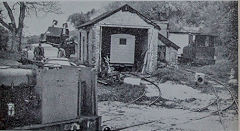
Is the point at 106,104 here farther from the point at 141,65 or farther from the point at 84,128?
the point at 141,65

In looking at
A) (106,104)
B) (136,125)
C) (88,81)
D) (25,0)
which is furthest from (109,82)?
(88,81)

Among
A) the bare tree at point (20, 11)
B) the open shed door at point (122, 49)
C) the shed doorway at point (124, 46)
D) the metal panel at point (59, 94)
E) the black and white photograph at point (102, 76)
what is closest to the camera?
the metal panel at point (59, 94)

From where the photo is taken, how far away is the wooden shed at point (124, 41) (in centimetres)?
841

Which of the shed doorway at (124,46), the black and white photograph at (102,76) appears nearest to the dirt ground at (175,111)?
Result: the black and white photograph at (102,76)

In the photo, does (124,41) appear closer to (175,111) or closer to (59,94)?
(175,111)

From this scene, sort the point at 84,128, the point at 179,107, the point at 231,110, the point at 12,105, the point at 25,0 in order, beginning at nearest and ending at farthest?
the point at 12,105 < the point at 84,128 < the point at 25,0 < the point at 231,110 < the point at 179,107

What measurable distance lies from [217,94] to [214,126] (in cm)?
176

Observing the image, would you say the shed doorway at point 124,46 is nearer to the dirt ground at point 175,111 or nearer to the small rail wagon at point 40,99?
the dirt ground at point 175,111

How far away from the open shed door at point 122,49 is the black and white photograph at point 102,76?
10.8 inches

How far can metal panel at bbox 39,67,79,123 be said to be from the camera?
301 cm

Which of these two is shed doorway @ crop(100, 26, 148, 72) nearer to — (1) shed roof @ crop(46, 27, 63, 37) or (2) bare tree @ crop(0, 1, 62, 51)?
(1) shed roof @ crop(46, 27, 63, 37)

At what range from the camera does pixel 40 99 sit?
3061 millimetres

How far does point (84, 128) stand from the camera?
3.39m

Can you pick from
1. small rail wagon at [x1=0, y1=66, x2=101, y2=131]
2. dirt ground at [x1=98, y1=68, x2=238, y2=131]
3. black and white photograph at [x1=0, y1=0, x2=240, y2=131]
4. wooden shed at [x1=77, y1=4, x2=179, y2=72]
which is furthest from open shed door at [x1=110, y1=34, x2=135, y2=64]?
small rail wagon at [x1=0, y1=66, x2=101, y2=131]
